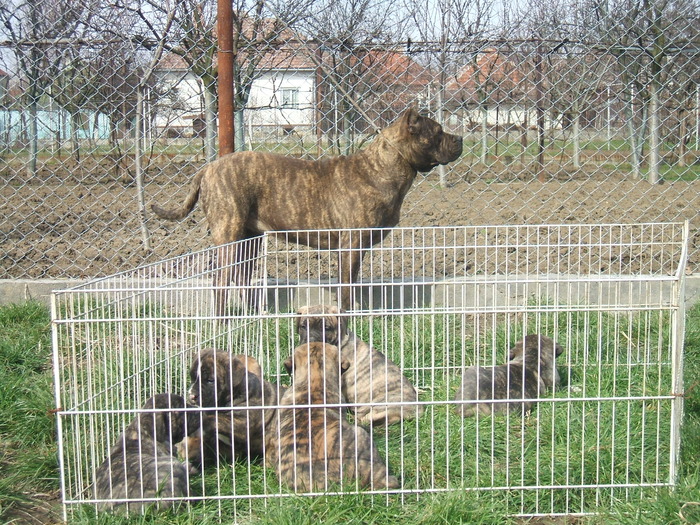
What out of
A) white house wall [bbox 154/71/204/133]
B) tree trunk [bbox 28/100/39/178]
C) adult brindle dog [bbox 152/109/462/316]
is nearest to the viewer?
adult brindle dog [bbox 152/109/462/316]

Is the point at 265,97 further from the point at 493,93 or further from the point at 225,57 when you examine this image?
the point at 493,93

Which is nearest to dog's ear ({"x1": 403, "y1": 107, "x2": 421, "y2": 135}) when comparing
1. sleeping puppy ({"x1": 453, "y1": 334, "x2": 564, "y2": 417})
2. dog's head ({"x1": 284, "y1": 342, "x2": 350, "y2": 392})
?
sleeping puppy ({"x1": 453, "y1": 334, "x2": 564, "y2": 417})

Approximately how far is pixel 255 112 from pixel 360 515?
216 inches

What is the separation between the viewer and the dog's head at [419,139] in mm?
6227

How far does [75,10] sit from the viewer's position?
24.3 feet

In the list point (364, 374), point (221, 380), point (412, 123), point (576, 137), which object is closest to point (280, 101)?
point (412, 123)

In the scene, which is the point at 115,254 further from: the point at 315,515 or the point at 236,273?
the point at 315,515

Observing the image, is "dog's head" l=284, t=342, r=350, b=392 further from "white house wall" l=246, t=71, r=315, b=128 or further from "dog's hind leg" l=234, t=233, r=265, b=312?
"white house wall" l=246, t=71, r=315, b=128

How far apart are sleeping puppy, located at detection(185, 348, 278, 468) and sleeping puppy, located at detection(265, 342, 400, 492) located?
0.17 m

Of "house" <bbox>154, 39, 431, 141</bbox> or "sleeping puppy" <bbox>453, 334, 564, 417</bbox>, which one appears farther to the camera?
"house" <bbox>154, 39, 431, 141</bbox>

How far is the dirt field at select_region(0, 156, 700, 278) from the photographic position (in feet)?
25.2

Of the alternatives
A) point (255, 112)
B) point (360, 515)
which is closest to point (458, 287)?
point (255, 112)

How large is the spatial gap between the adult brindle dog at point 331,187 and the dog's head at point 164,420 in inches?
104

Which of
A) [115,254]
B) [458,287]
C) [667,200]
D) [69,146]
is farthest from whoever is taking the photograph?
[667,200]
